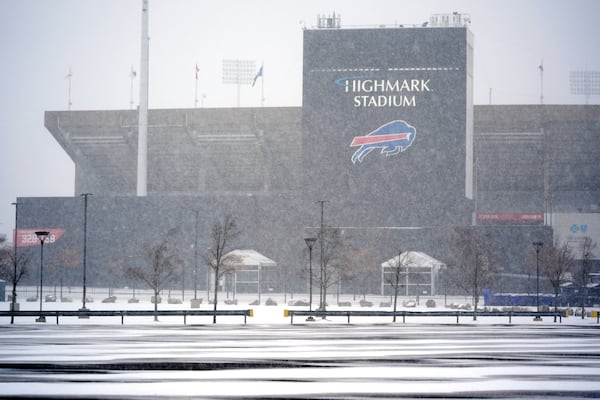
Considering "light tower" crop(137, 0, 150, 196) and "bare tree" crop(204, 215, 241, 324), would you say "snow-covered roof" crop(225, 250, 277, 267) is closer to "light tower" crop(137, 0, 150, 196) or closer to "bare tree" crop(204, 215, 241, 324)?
"bare tree" crop(204, 215, 241, 324)

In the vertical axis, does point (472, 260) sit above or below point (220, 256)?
below

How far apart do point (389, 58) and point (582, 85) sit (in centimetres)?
4395

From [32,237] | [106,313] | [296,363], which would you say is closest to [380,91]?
[32,237]

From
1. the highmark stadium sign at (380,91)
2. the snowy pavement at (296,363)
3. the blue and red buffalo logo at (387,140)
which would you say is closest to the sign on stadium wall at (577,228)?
the blue and red buffalo logo at (387,140)

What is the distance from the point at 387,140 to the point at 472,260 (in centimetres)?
2951

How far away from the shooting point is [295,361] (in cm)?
2825

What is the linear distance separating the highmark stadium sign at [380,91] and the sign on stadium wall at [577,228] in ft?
87.3

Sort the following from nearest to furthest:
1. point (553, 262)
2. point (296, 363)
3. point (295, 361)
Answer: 1. point (296, 363)
2. point (295, 361)
3. point (553, 262)

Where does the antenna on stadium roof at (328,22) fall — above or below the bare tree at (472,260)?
above

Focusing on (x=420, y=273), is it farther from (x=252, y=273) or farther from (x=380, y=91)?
(x=380, y=91)

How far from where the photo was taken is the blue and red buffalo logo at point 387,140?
10412 centimetres

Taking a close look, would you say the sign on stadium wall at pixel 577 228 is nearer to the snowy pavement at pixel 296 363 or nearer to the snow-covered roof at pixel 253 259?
the snow-covered roof at pixel 253 259

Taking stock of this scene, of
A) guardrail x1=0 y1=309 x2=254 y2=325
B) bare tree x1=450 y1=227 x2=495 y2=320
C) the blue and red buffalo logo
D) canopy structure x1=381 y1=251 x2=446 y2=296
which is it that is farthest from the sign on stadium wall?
guardrail x1=0 y1=309 x2=254 y2=325

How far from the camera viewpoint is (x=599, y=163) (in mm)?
120062
